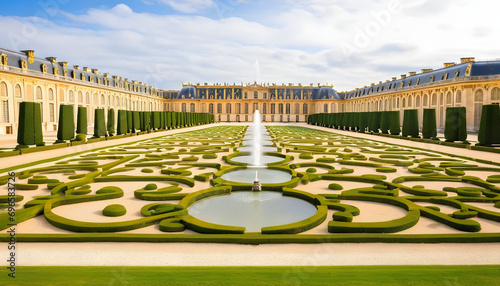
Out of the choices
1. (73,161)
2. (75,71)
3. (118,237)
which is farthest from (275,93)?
(118,237)

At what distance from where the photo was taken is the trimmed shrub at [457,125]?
54.7ft

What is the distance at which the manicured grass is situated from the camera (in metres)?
2.93

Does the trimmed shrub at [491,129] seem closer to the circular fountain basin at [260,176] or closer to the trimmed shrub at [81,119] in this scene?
the circular fountain basin at [260,176]

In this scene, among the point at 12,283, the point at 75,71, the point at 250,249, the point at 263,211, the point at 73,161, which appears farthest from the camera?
the point at 75,71

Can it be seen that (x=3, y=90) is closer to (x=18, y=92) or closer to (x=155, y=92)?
(x=18, y=92)

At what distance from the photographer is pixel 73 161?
33.7 feet

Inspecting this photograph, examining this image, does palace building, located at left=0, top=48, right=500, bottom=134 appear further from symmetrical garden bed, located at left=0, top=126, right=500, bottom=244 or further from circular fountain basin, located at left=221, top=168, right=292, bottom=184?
circular fountain basin, located at left=221, top=168, right=292, bottom=184

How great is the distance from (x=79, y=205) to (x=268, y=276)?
3.99 m

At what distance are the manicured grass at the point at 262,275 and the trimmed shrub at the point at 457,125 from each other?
52.1 feet

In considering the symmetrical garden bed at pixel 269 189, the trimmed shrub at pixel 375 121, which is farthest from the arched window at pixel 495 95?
the symmetrical garden bed at pixel 269 189

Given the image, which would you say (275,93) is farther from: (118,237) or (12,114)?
(118,237)

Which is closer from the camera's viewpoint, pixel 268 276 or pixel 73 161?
pixel 268 276

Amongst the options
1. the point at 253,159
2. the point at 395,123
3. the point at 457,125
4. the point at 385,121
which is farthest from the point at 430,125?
the point at 253,159

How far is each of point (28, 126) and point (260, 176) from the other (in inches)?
440
